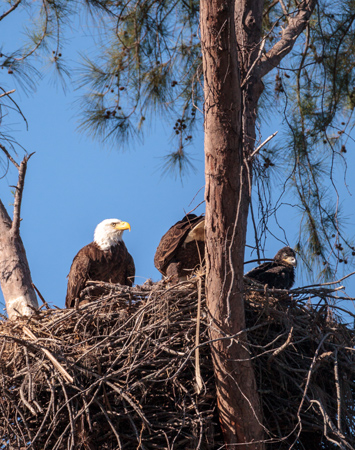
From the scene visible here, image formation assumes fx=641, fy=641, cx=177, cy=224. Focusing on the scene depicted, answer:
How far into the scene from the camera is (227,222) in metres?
3.25

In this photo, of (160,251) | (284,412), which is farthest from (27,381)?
(160,251)

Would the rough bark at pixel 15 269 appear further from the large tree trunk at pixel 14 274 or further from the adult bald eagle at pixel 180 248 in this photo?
the adult bald eagle at pixel 180 248

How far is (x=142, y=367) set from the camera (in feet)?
11.9

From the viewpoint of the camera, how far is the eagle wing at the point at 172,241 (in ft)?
16.1

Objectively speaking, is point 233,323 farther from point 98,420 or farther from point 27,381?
point 27,381

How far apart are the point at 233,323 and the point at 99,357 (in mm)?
810

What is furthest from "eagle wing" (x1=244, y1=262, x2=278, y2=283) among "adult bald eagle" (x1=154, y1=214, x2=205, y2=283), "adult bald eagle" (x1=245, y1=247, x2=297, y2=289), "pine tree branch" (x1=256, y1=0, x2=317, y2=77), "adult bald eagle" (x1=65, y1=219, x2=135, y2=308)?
"pine tree branch" (x1=256, y1=0, x2=317, y2=77)

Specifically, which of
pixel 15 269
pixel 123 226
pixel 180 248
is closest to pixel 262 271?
pixel 180 248

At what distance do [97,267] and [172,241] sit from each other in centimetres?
74

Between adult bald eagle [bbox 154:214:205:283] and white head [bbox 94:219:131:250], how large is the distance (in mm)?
522

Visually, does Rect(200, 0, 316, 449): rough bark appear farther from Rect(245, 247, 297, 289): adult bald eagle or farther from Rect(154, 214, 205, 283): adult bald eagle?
Rect(245, 247, 297, 289): adult bald eagle

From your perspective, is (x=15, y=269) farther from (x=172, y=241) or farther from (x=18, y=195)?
(x=172, y=241)

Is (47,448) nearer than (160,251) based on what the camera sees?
Yes

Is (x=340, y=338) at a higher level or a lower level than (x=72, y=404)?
higher
